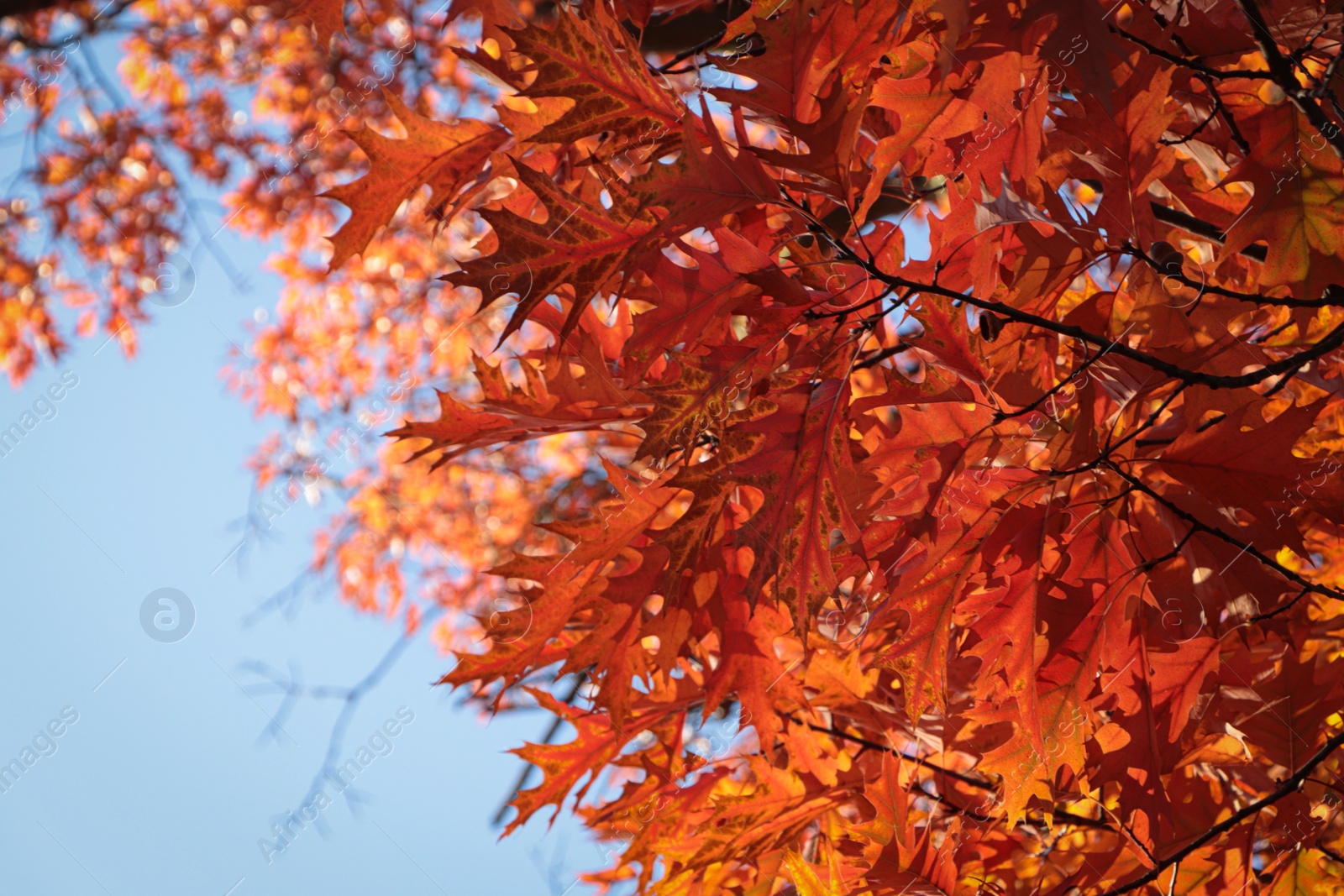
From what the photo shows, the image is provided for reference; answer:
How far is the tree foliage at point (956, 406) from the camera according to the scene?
0.97 meters

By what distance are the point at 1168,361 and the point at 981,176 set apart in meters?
0.32

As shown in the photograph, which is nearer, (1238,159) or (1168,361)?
(1168,361)

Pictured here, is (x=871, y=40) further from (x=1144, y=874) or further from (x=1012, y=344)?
(x=1144, y=874)

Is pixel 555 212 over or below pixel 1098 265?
below

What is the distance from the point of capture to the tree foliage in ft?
3.18

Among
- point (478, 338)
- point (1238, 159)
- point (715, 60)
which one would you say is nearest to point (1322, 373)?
point (1238, 159)

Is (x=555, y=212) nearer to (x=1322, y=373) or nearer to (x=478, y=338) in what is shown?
(x=1322, y=373)

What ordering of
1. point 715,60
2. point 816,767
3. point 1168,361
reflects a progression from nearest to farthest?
point 715,60
point 1168,361
point 816,767

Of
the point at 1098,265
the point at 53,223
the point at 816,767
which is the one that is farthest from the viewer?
the point at 53,223

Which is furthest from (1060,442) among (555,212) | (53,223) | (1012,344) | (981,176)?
(53,223)

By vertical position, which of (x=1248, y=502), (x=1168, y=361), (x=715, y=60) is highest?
(x=715, y=60)

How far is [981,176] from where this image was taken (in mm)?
1041

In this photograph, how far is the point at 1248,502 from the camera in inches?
39.8

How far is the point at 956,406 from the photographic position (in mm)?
1041
